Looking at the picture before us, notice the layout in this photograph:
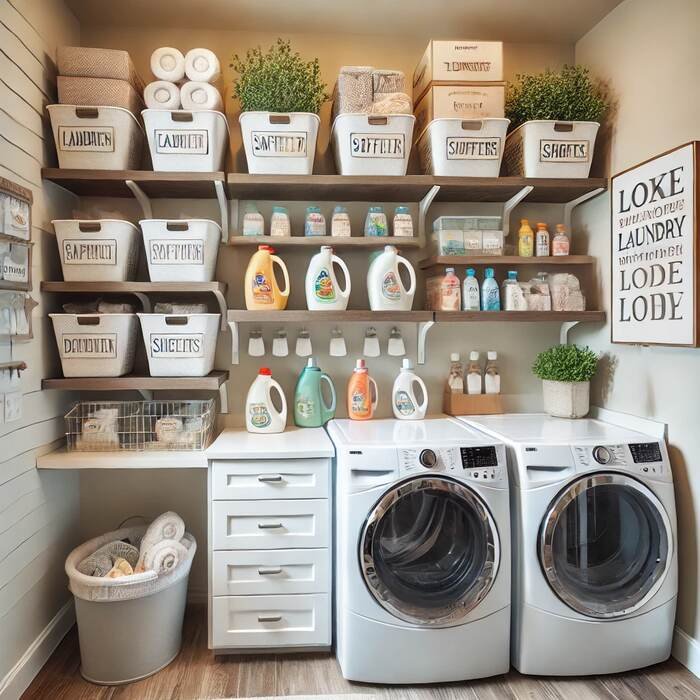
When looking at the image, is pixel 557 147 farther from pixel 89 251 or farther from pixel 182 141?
pixel 89 251

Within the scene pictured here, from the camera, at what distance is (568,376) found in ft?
7.89

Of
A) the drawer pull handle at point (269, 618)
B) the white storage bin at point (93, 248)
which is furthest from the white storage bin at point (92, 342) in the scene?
the drawer pull handle at point (269, 618)

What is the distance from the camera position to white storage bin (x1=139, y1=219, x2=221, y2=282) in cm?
221

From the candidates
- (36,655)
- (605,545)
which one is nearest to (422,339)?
(605,545)

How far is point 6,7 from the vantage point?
1.82 metres

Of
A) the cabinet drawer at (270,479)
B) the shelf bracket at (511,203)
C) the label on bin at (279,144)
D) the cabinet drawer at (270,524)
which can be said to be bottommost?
the cabinet drawer at (270,524)

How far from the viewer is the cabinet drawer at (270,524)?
2049 millimetres

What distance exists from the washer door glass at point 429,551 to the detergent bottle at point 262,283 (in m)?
0.93

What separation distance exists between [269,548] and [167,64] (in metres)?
1.94

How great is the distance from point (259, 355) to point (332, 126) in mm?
1056

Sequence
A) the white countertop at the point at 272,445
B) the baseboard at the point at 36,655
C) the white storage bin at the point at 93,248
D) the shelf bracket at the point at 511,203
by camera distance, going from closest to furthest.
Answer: the baseboard at the point at 36,655 < the white countertop at the point at 272,445 < the white storage bin at the point at 93,248 < the shelf bracket at the point at 511,203

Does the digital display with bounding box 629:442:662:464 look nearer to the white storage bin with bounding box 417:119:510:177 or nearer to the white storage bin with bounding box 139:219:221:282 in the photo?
the white storage bin with bounding box 417:119:510:177

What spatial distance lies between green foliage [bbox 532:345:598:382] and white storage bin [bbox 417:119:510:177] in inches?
32.3

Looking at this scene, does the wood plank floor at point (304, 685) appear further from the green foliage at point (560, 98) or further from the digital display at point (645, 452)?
the green foliage at point (560, 98)
